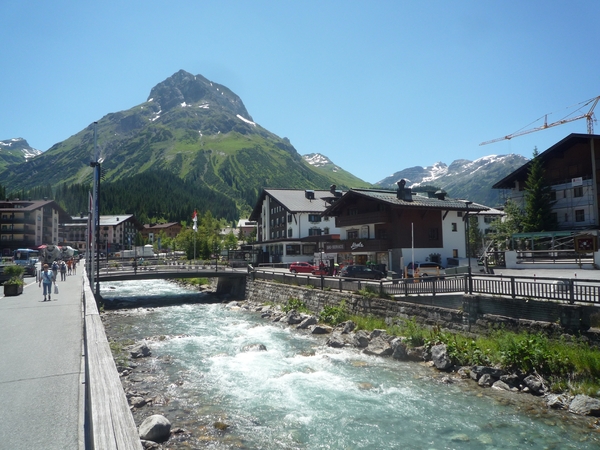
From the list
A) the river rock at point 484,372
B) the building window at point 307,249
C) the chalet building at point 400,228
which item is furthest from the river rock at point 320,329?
the building window at point 307,249

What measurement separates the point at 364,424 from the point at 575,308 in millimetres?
9083

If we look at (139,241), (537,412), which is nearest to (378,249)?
(537,412)

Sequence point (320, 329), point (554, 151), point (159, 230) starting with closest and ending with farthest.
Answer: point (320, 329), point (554, 151), point (159, 230)

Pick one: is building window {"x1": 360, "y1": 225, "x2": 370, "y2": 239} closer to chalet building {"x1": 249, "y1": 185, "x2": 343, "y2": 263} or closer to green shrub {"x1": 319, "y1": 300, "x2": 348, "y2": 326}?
chalet building {"x1": 249, "y1": 185, "x2": 343, "y2": 263}

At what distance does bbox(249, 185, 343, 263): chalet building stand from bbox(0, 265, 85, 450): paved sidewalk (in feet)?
150

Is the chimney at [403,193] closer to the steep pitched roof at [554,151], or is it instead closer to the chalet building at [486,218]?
the steep pitched roof at [554,151]

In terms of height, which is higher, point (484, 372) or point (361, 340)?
point (484, 372)

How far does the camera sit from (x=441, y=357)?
16.8m

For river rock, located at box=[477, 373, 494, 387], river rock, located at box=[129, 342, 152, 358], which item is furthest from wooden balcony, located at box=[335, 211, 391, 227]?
river rock, located at box=[129, 342, 152, 358]

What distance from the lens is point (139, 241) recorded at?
438 feet

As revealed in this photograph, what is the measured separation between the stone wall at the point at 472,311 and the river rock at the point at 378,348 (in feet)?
7.91

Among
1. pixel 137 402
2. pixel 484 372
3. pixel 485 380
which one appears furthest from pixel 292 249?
pixel 137 402

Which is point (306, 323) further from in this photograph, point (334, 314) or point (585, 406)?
point (585, 406)

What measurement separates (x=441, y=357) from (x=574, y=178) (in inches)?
1652
